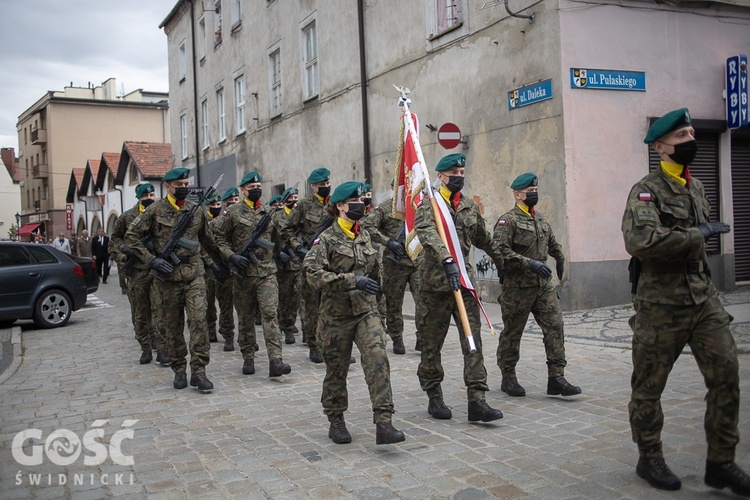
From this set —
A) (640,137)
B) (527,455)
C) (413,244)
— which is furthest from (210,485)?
(640,137)

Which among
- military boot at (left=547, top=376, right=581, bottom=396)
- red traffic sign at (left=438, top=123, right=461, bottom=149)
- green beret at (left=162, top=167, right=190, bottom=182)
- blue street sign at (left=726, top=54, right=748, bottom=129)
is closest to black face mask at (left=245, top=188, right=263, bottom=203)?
green beret at (left=162, top=167, right=190, bottom=182)

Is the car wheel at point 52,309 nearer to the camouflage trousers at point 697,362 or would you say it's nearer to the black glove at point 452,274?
the black glove at point 452,274

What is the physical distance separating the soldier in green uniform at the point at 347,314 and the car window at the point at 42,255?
9550mm

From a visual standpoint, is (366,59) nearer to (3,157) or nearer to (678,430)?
(678,430)

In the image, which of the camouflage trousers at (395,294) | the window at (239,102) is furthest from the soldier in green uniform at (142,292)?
the window at (239,102)

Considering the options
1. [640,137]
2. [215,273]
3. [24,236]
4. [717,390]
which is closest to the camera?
[717,390]

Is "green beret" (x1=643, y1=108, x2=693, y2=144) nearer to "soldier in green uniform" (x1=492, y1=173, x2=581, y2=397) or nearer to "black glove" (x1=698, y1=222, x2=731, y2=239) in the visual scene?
"black glove" (x1=698, y1=222, x2=731, y2=239)

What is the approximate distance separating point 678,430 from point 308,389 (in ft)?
11.4

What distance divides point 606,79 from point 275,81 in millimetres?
13658

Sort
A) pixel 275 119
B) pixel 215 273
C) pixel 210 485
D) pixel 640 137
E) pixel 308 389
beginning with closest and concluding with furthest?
pixel 210 485 → pixel 308 389 → pixel 215 273 → pixel 640 137 → pixel 275 119

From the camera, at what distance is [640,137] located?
12070 millimetres

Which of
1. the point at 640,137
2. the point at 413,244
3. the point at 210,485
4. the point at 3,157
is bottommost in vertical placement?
the point at 210,485

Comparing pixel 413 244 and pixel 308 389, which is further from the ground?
pixel 413 244

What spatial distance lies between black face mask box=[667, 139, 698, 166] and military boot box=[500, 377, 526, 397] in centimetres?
294
